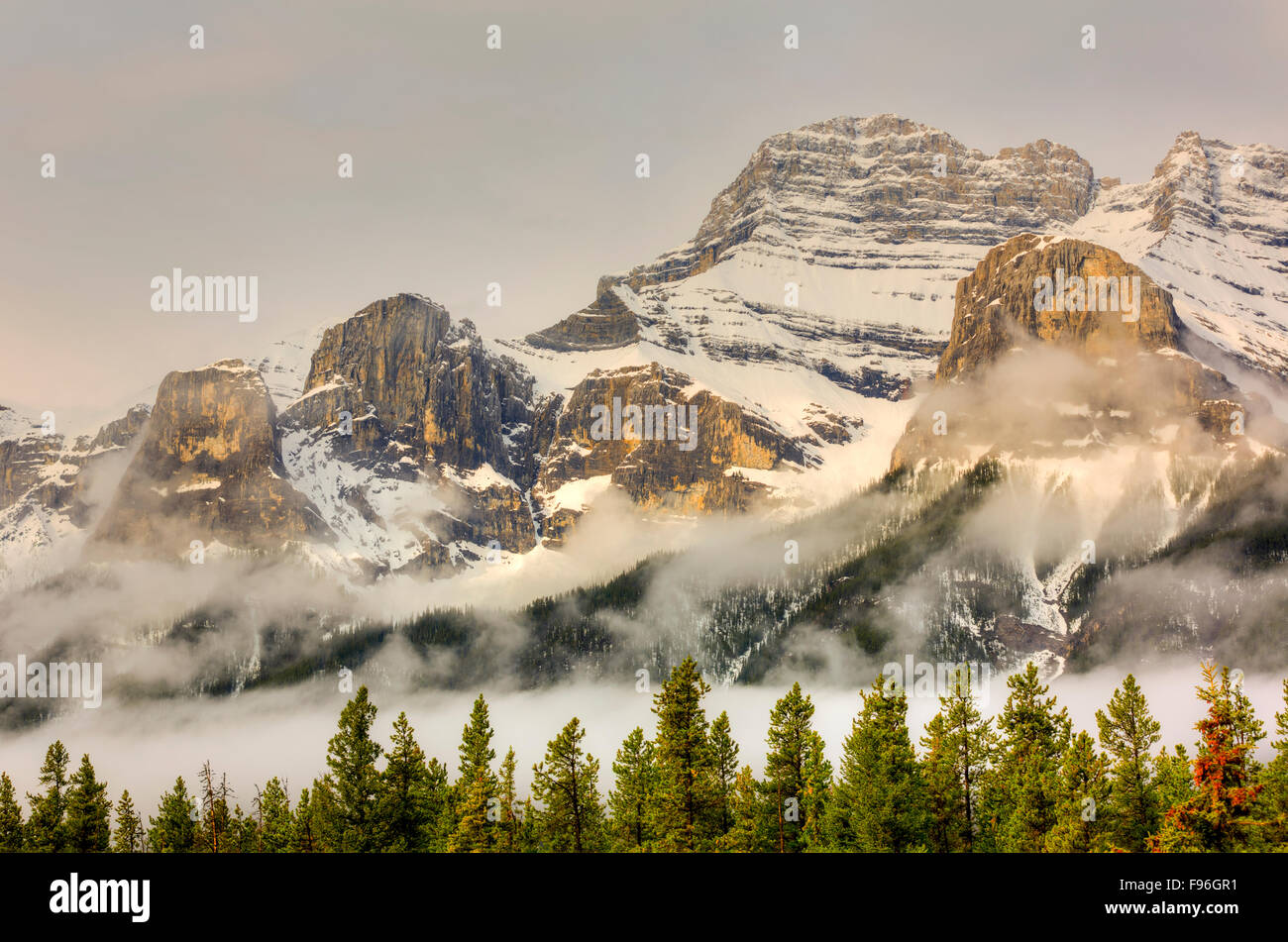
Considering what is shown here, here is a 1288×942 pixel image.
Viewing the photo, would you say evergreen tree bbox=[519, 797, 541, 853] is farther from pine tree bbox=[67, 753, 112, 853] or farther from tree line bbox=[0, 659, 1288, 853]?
pine tree bbox=[67, 753, 112, 853]

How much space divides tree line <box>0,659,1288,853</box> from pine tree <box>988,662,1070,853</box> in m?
0.10

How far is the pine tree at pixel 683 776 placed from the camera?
5291cm

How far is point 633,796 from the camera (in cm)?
6097

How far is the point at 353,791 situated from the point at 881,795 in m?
28.8

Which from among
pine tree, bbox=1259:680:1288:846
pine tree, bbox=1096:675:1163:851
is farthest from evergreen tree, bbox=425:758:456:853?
pine tree, bbox=1259:680:1288:846

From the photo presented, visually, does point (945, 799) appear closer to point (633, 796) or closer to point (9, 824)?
point (633, 796)

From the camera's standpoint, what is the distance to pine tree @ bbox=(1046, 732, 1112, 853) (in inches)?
1721

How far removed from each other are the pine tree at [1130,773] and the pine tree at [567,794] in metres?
27.0

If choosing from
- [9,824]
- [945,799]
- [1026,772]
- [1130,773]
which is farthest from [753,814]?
[9,824]

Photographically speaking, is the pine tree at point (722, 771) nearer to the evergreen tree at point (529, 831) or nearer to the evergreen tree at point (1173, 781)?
the evergreen tree at point (529, 831)
